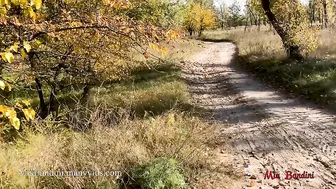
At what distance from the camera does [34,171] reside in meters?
4.11

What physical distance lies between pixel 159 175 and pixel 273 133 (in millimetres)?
3502

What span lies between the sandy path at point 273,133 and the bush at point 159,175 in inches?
38.2

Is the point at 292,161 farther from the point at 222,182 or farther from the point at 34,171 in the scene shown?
the point at 34,171

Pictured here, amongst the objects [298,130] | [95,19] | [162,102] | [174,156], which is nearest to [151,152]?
[174,156]

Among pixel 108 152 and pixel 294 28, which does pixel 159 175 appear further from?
pixel 294 28

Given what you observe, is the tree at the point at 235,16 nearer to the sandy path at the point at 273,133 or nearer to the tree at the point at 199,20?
the tree at the point at 199,20

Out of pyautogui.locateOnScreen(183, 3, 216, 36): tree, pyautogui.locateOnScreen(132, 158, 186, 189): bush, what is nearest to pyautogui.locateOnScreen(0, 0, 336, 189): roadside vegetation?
pyautogui.locateOnScreen(132, 158, 186, 189): bush

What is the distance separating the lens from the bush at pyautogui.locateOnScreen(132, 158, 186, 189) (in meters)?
3.99

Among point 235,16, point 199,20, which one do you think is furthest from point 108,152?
point 235,16

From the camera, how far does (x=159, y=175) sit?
4059mm

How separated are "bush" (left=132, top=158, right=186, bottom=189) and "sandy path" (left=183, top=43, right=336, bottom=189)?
97 cm

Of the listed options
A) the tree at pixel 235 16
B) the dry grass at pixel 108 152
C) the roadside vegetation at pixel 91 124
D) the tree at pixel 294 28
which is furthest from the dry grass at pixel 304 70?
the tree at pixel 235 16

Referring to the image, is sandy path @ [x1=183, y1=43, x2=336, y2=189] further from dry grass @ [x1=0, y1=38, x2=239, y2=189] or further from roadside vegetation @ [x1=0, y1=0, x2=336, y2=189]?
dry grass @ [x1=0, y1=38, x2=239, y2=189]

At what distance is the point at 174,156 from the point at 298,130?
3389 millimetres
